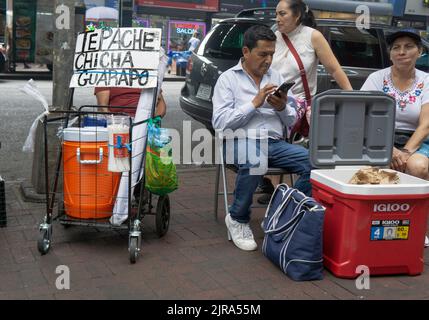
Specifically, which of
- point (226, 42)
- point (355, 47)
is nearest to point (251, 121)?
point (226, 42)

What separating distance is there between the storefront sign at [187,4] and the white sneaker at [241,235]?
21.1m

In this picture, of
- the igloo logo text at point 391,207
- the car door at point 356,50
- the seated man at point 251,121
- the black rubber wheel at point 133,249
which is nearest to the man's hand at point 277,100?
the seated man at point 251,121

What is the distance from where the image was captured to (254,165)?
4008 millimetres

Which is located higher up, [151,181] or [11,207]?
[151,181]

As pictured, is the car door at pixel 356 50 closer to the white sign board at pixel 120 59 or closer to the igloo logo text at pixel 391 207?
the white sign board at pixel 120 59

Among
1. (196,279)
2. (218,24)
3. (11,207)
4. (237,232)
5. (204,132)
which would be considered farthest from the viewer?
(204,132)

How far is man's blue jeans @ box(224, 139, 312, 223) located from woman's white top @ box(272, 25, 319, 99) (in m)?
0.69

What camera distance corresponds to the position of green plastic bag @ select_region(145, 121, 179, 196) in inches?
155

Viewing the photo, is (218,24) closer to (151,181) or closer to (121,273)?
(151,181)

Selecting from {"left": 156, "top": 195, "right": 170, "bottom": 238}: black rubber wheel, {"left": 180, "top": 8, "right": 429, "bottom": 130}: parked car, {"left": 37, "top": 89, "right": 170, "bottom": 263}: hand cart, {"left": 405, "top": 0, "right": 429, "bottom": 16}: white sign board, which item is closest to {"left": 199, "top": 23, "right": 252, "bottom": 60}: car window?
{"left": 180, "top": 8, "right": 429, "bottom": 130}: parked car

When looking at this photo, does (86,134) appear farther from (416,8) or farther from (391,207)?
(416,8)

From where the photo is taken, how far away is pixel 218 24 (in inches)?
310
